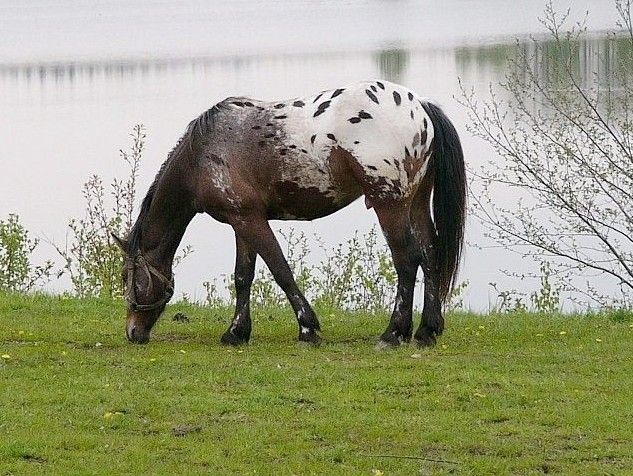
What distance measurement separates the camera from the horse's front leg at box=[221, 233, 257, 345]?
8.96m

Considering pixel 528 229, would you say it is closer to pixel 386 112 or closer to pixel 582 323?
pixel 582 323

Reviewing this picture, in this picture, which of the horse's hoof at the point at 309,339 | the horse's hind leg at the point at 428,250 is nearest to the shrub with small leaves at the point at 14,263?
the horse's hoof at the point at 309,339

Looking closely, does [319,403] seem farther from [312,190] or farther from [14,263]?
[14,263]

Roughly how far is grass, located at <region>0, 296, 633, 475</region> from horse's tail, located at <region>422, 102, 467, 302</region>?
0.60 m

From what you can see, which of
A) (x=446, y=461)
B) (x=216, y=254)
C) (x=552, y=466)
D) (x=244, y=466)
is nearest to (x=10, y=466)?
(x=244, y=466)

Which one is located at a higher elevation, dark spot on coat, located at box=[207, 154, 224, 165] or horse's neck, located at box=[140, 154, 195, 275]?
dark spot on coat, located at box=[207, 154, 224, 165]

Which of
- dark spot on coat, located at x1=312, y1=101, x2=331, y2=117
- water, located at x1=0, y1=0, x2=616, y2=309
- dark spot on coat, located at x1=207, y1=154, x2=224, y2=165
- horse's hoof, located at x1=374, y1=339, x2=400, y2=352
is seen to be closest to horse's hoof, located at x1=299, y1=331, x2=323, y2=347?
horse's hoof, located at x1=374, y1=339, x2=400, y2=352

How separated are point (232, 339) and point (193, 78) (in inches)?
1176

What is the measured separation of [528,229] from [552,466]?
6.80 metres

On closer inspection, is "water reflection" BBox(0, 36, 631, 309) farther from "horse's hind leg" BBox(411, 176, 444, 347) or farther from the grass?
the grass

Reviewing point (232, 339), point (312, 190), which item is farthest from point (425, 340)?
point (232, 339)

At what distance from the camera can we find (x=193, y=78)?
38000 mm

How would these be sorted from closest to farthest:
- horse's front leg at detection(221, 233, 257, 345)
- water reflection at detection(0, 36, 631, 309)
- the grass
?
the grass → horse's front leg at detection(221, 233, 257, 345) → water reflection at detection(0, 36, 631, 309)

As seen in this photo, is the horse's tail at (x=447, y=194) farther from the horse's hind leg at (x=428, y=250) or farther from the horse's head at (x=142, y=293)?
the horse's head at (x=142, y=293)
